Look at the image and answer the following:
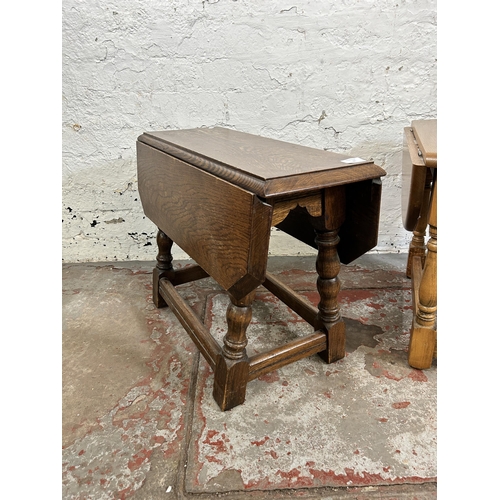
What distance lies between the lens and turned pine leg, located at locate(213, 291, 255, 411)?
146cm

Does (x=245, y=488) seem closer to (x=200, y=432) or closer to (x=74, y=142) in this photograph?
(x=200, y=432)

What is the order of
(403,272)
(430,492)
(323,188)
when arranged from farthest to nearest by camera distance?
1. (403,272)
2. (323,188)
3. (430,492)

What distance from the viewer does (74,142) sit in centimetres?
258

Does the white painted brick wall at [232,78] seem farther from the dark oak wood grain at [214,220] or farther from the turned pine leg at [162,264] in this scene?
the dark oak wood grain at [214,220]

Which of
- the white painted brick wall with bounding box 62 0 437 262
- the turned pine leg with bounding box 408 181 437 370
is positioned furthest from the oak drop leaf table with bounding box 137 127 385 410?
the white painted brick wall with bounding box 62 0 437 262

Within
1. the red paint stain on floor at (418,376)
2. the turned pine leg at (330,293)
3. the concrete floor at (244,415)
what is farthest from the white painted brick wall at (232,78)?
the red paint stain on floor at (418,376)

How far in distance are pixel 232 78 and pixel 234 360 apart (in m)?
1.75

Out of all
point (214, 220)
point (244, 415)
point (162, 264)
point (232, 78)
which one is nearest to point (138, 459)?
point (244, 415)

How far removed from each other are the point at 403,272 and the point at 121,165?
6.16ft

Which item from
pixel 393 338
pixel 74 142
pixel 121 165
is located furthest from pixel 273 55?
pixel 393 338

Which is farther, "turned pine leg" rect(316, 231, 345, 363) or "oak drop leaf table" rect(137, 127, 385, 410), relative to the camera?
"turned pine leg" rect(316, 231, 345, 363)

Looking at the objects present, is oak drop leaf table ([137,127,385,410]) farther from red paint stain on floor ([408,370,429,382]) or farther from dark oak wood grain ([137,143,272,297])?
red paint stain on floor ([408,370,429,382])

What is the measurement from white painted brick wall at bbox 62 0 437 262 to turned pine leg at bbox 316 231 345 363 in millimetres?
1256

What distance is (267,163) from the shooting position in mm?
1416
